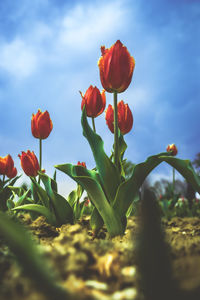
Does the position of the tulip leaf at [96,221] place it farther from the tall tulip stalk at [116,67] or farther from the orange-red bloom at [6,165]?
the orange-red bloom at [6,165]

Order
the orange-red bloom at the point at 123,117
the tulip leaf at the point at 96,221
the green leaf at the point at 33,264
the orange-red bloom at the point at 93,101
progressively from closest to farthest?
1. the green leaf at the point at 33,264
2. the orange-red bloom at the point at 93,101
3. the tulip leaf at the point at 96,221
4. the orange-red bloom at the point at 123,117

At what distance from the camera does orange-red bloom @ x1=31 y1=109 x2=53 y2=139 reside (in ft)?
10.4

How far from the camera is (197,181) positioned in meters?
2.04

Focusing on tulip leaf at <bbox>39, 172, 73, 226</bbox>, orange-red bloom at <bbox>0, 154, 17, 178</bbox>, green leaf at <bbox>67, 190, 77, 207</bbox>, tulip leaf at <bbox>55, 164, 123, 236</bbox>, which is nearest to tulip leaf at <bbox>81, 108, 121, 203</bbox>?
tulip leaf at <bbox>55, 164, 123, 236</bbox>

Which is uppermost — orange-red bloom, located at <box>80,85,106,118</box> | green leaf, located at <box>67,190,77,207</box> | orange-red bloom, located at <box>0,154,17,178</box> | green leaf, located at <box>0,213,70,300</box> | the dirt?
orange-red bloom, located at <box>80,85,106,118</box>

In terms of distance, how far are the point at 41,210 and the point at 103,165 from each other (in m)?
1.02

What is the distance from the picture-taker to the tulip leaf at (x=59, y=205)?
2887 millimetres

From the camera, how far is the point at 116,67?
7.15 feet

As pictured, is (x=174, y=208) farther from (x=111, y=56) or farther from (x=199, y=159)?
(x=199, y=159)

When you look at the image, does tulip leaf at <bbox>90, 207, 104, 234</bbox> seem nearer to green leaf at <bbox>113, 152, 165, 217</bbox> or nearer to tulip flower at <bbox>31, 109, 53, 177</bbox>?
green leaf at <bbox>113, 152, 165, 217</bbox>

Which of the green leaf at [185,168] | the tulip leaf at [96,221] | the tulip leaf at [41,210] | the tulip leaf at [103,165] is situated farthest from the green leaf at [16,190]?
the green leaf at [185,168]

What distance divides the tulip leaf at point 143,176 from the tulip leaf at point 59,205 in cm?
74

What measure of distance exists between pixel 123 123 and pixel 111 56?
83 cm

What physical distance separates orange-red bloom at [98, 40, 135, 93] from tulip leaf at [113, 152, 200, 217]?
0.65 metres
